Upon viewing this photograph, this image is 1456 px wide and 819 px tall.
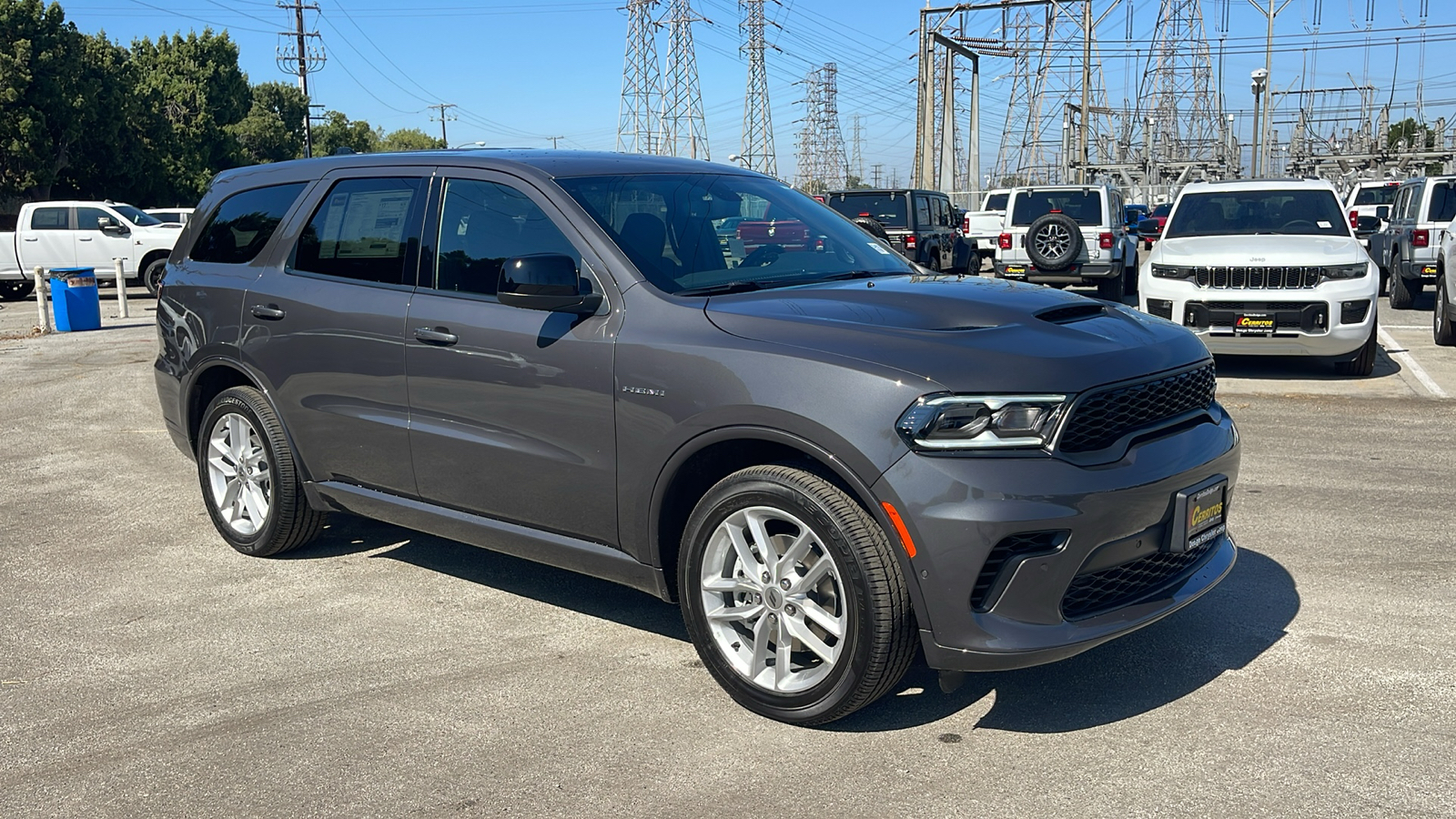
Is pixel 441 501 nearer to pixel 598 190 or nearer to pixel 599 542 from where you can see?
pixel 599 542

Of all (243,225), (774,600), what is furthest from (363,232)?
(774,600)

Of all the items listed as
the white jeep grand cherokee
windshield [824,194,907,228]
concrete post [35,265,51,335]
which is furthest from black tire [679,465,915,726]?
windshield [824,194,907,228]

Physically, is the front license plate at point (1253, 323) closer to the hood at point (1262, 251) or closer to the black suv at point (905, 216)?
the hood at point (1262, 251)

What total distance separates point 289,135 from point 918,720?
7117 cm

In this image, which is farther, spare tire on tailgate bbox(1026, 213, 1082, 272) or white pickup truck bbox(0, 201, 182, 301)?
white pickup truck bbox(0, 201, 182, 301)

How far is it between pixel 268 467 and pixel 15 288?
75.6 feet

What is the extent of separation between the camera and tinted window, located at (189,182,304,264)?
5785mm

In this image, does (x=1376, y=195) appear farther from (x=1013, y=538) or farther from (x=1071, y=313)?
(x=1013, y=538)

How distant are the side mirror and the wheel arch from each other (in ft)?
2.19

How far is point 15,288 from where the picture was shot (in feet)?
82.2

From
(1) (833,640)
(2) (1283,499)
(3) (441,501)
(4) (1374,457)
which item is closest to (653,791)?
(1) (833,640)

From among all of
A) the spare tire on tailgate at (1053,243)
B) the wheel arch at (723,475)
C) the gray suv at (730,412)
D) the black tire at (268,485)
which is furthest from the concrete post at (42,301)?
the wheel arch at (723,475)

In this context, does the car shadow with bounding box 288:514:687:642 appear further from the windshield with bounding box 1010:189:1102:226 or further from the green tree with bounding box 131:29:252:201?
the green tree with bounding box 131:29:252:201

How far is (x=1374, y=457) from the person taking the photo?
7.69 metres
